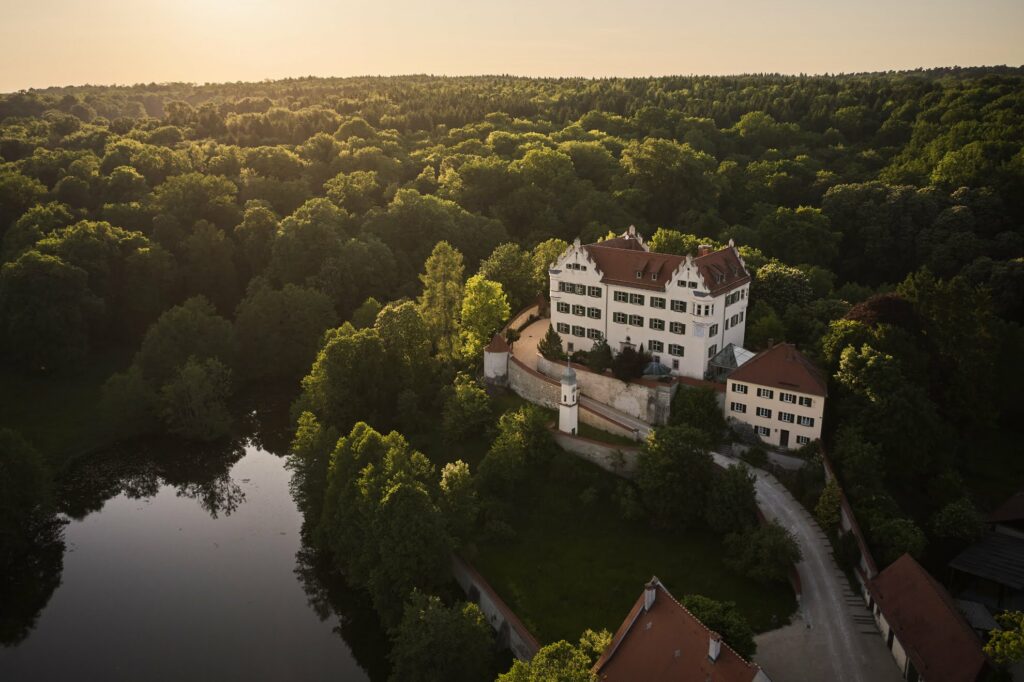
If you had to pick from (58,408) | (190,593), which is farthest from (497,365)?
(58,408)

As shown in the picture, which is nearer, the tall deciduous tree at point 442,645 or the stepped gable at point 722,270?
the tall deciduous tree at point 442,645

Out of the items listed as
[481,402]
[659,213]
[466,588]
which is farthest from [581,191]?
[466,588]

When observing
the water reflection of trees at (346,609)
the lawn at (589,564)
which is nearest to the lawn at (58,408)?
the water reflection of trees at (346,609)

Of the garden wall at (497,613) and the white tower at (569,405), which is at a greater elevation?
the white tower at (569,405)

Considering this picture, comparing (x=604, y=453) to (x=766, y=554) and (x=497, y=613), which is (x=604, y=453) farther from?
(x=497, y=613)

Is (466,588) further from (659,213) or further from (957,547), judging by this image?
(659,213)

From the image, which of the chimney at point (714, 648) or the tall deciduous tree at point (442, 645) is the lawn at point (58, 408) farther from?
the chimney at point (714, 648)
